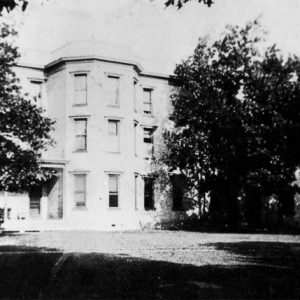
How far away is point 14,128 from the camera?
1911 cm

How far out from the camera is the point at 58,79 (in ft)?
97.3

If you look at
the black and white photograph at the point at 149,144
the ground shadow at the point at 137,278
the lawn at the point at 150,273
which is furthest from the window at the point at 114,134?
the ground shadow at the point at 137,278

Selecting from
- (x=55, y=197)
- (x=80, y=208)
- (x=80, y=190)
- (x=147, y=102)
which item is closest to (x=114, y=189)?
(x=80, y=190)

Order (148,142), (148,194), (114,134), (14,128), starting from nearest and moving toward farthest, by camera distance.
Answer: (14,128)
(114,134)
(148,194)
(148,142)

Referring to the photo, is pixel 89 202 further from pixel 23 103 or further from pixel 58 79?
pixel 23 103

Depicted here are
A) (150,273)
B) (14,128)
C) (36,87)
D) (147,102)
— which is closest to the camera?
(150,273)

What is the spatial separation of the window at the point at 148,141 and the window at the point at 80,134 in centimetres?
433

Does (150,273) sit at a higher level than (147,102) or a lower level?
lower

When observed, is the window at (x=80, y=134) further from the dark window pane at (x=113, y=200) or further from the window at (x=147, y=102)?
the window at (x=147, y=102)

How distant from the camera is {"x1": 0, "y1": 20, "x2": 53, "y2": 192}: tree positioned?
1866 centimetres

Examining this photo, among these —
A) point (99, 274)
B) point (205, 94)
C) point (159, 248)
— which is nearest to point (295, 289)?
point (99, 274)

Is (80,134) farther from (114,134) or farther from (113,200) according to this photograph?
(113,200)

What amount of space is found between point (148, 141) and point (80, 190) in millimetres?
5811

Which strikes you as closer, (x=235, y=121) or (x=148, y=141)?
(x=235, y=121)
